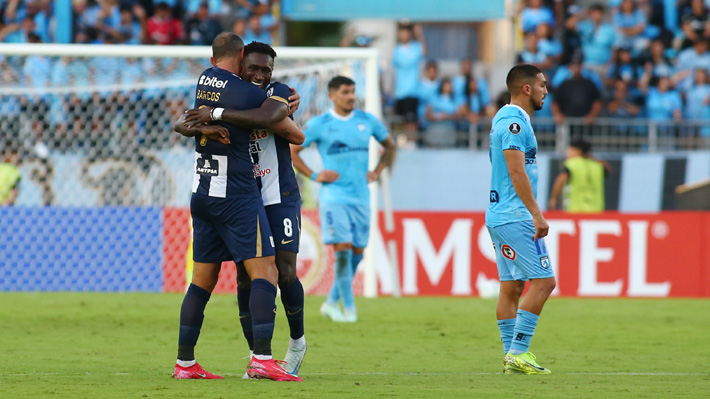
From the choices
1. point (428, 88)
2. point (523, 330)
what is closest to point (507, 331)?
point (523, 330)

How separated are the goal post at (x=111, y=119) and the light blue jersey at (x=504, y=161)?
22.6 feet

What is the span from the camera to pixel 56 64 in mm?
15281

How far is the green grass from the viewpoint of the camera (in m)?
6.28

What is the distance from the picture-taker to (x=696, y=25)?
20.3m

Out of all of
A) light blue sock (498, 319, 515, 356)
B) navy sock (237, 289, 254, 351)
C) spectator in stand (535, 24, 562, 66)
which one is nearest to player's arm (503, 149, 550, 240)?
light blue sock (498, 319, 515, 356)

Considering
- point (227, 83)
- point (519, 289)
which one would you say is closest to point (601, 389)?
point (519, 289)

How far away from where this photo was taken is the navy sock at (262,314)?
6.38 m

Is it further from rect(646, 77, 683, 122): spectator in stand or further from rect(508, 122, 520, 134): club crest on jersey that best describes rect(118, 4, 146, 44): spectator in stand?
rect(508, 122, 520, 134): club crest on jersey

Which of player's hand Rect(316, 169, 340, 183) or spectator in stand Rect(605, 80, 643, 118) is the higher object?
spectator in stand Rect(605, 80, 643, 118)

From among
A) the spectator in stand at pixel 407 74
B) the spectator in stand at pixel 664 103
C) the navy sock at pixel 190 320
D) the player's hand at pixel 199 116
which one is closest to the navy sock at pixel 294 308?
the navy sock at pixel 190 320

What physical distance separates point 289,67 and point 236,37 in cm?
838

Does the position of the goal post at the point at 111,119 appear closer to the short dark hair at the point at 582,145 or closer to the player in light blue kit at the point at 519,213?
the short dark hair at the point at 582,145

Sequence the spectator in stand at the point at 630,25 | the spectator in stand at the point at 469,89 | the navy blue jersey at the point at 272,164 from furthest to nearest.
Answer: the spectator in stand at the point at 630,25, the spectator in stand at the point at 469,89, the navy blue jersey at the point at 272,164

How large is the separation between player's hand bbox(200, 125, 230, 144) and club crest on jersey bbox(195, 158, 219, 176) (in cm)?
15
